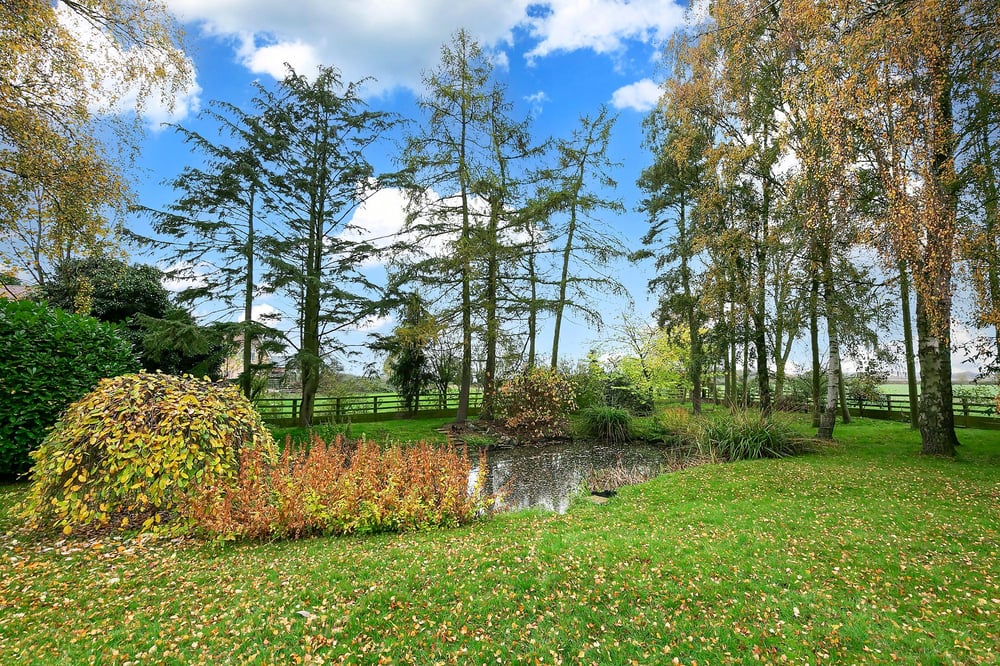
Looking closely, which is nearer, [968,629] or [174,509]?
[968,629]

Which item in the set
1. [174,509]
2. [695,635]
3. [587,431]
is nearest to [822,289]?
[587,431]

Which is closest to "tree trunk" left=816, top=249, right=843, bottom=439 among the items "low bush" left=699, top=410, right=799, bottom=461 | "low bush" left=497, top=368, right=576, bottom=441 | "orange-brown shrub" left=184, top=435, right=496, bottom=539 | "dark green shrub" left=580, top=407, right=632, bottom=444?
"low bush" left=699, top=410, right=799, bottom=461

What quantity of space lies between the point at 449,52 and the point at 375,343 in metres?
10.2

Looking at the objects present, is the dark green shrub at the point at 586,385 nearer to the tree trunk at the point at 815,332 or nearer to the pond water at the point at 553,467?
the pond water at the point at 553,467

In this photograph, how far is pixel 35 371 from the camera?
711cm

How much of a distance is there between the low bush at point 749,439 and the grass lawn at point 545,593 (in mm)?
4365

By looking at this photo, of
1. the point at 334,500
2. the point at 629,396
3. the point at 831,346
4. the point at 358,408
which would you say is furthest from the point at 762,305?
the point at 358,408

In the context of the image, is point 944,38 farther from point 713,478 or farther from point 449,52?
point 449,52

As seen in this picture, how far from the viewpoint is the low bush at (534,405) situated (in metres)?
14.8

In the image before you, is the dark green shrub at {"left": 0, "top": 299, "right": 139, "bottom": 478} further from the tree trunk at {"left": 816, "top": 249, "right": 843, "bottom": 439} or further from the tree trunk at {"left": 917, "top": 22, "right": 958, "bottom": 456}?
the tree trunk at {"left": 816, "top": 249, "right": 843, "bottom": 439}

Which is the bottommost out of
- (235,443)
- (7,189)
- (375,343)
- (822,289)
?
(235,443)

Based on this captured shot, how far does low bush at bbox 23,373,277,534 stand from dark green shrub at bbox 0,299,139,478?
1805 mm

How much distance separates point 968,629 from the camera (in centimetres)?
319

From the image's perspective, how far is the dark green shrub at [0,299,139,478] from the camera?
6.90 m
